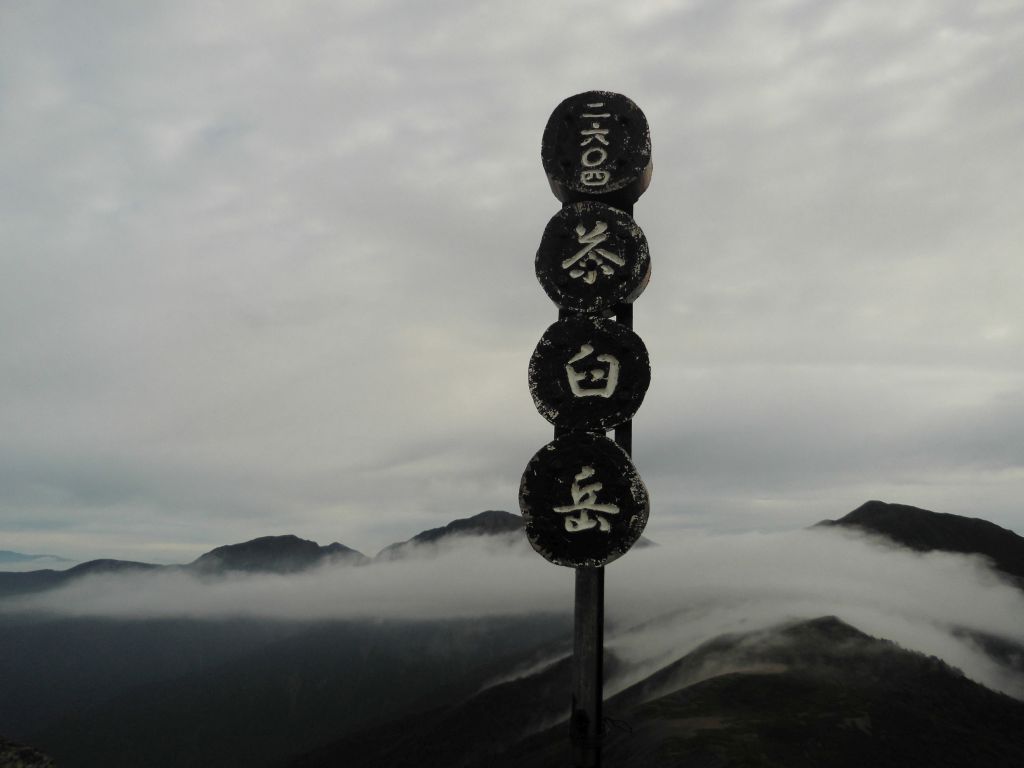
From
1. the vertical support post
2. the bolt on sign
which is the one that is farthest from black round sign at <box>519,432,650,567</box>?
the vertical support post

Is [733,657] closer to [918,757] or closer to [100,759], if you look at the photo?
[918,757]

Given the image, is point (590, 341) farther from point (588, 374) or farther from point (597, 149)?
point (597, 149)

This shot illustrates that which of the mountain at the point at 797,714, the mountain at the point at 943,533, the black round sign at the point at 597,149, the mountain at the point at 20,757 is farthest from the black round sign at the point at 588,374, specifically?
the mountain at the point at 943,533

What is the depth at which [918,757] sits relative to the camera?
189ft

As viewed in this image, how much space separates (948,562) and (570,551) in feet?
432

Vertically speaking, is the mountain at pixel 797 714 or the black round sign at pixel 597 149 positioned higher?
the black round sign at pixel 597 149

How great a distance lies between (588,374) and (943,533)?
138085mm

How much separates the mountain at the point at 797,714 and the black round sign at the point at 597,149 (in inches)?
2020

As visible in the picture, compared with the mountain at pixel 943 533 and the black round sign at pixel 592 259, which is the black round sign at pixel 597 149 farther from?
the mountain at pixel 943 533

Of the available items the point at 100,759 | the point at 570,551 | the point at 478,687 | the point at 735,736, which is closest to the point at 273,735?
the point at 100,759

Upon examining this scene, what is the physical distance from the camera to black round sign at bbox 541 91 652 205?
34.3 ft

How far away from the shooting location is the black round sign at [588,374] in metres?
9.34

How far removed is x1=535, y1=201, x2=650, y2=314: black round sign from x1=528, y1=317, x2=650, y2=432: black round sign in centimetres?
42

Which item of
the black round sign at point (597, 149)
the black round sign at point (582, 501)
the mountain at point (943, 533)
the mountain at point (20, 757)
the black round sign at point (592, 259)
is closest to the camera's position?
the black round sign at point (582, 501)
